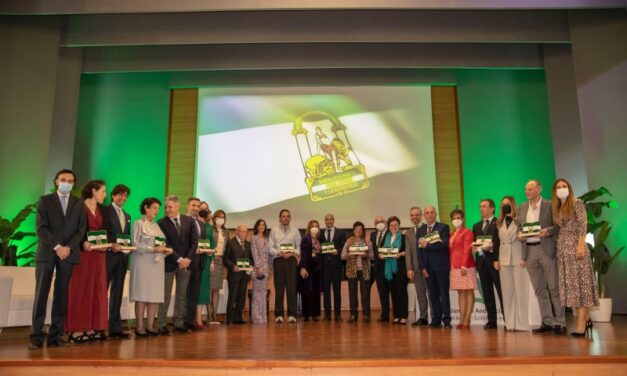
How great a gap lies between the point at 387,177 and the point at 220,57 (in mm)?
3953

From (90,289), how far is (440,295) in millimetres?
3631

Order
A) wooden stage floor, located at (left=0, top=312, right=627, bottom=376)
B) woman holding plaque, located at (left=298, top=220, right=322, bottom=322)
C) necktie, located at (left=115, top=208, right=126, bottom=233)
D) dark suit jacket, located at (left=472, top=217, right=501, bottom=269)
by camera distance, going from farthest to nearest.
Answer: woman holding plaque, located at (left=298, top=220, right=322, bottom=322) < dark suit jacket, located at (left=472, top=217, right=501, bottom=269) < necktie, located at (left=115, top=208, right=126, bottom=233) < wooden stage floor, located at (left=0, top=312, right=627, bottom=376)

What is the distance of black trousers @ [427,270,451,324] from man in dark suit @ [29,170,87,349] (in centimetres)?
367

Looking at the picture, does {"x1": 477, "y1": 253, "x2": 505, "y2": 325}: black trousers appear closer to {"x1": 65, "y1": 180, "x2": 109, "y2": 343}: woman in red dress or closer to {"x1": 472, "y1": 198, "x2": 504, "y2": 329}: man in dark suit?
{"x1": 472, "y1": 198, "x2": 504, "y2": 329}: man in dark suit

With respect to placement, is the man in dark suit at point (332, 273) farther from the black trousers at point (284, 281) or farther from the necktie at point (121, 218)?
the necktie at point (121, 218)

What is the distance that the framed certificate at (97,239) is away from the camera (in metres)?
3.90

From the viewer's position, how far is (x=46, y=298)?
365 cm

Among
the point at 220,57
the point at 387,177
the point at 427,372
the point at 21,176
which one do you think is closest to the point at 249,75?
the point at 220,57

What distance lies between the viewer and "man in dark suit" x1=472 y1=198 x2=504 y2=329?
514 cm

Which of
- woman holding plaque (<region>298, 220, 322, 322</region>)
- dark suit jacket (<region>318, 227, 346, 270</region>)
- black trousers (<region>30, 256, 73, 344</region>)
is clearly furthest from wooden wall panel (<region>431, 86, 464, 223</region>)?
black trousers (<region>30, 256, 73, 344</region>)

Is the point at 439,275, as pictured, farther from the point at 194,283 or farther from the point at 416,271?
the point at 194,283

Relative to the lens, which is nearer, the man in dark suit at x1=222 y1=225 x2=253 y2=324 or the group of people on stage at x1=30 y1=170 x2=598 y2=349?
the group of people on stage at x1=30 y1=170 x2=598 y2=349

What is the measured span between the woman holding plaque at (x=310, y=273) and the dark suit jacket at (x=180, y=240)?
2.11 meters

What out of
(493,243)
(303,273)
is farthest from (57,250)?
(493,243)
